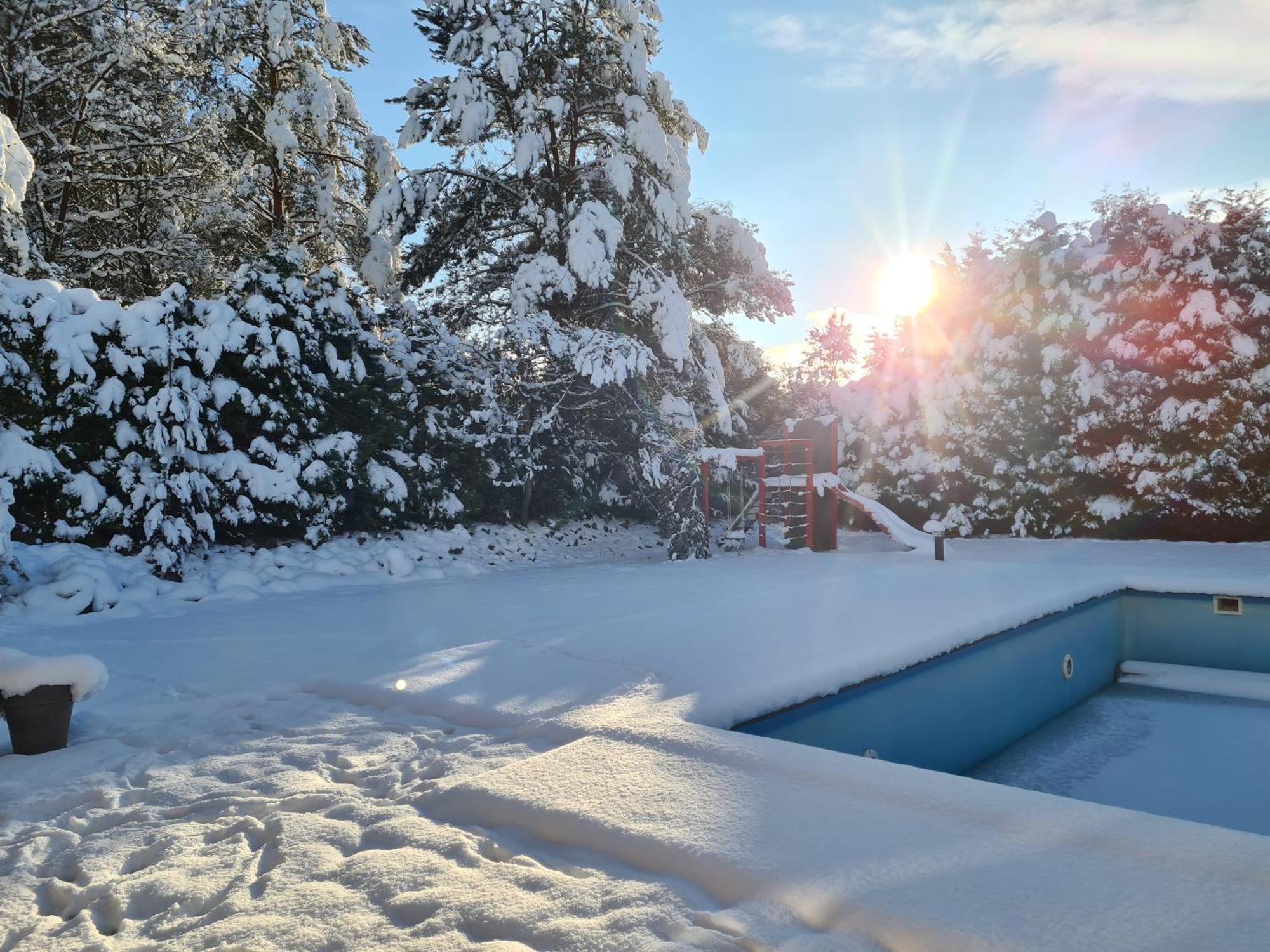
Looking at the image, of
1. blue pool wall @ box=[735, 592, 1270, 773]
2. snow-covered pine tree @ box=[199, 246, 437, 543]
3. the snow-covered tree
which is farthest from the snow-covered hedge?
the snow-covered tree

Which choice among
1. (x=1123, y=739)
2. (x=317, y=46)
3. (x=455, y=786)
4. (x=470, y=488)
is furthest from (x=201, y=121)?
(x=1123, y=739)

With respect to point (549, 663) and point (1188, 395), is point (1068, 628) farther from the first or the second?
point (1188, 395)

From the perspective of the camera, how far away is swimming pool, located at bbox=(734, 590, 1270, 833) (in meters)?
3.39

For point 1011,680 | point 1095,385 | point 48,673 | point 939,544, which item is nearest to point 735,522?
point 939,544

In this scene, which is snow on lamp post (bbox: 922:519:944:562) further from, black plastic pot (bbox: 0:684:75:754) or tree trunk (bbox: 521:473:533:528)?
black plastic pot (bbox: 0:684:75:754)

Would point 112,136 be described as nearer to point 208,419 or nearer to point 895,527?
point 208,419

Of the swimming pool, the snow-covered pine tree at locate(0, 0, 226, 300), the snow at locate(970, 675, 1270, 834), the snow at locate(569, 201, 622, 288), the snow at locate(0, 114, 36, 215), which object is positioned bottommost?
the snow at locate(970, 675, 1270, 834)

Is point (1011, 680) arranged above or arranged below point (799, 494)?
below

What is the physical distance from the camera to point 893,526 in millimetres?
9734

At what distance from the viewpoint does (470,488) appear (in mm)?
8750

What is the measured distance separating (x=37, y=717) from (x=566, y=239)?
8223mm

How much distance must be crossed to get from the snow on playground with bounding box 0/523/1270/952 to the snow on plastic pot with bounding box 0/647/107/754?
10cm

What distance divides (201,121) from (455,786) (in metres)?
13.1

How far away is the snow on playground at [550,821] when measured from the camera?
4.88 feet
